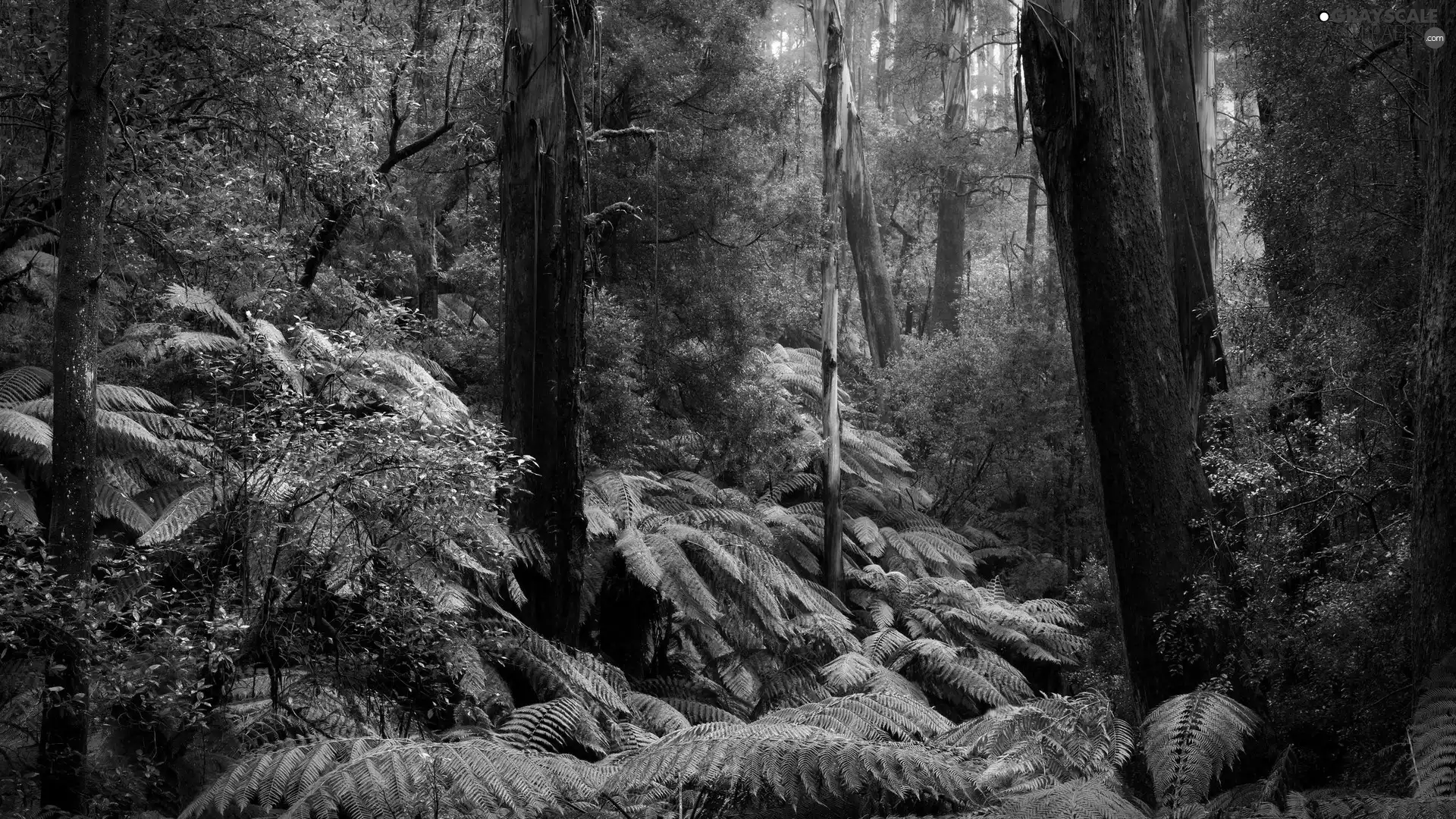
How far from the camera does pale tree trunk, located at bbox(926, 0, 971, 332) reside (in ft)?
66.7

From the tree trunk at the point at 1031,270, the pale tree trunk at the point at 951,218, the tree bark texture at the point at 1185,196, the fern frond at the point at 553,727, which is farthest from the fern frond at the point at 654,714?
the pale tree trunk at the point at 951,218

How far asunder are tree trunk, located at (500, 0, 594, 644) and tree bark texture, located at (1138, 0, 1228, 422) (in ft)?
17.6

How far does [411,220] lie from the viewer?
1353cm

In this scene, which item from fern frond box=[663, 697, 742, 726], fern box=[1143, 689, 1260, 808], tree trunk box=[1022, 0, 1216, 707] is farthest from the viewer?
fern frond box=[663, 697, 742, 726]

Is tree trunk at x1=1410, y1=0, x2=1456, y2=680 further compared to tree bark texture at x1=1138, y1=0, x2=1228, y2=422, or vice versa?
tree bark texture at x1=1138, y1=0, x2=1228, y2=422

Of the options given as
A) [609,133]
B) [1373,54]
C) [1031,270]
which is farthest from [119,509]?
[1031,270]

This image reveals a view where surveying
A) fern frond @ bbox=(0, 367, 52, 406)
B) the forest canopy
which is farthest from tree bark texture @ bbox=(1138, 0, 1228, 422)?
fern frond @ bbox=(0, 367, 52, 406)

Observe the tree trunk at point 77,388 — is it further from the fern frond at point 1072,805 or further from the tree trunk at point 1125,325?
the tree trunk at point 1125,325

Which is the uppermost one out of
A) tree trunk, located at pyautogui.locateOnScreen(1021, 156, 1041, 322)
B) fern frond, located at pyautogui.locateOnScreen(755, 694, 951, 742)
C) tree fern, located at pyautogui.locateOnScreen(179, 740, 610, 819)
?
tree trunk, located at pyautogui.locateOnScreen(1021, 156, 1041, 322)

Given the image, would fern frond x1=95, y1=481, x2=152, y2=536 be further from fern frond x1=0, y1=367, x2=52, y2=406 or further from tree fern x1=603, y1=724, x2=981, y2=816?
tree fern x1=603, y1=724, x2=981, y2=816

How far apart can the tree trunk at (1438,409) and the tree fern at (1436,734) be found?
0.24m

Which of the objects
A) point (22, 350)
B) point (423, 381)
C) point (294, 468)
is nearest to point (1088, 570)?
point (423, 381)

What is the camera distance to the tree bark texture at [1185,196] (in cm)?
1005

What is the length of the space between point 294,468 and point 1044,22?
458 cm
